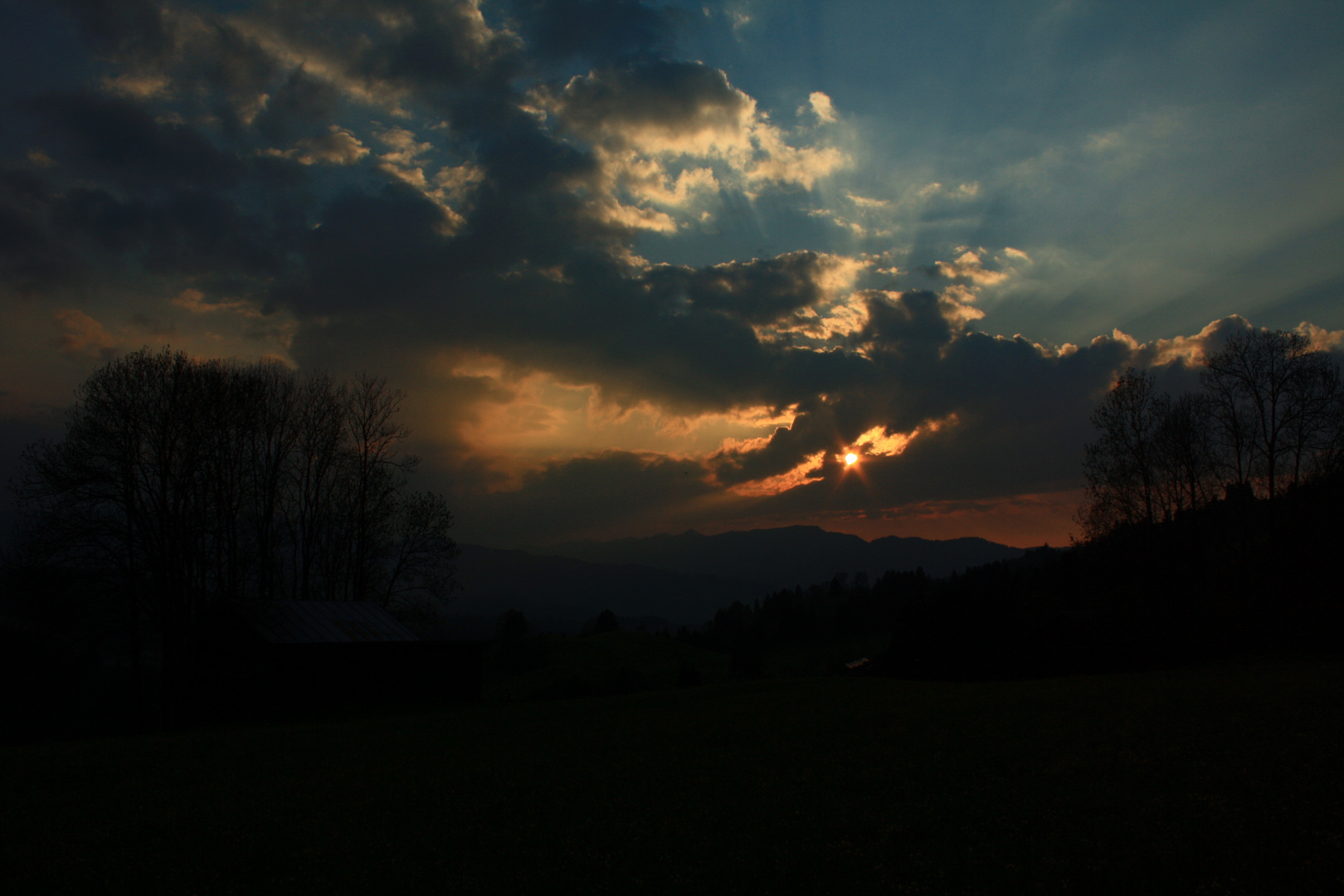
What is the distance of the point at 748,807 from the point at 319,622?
33.6 meters

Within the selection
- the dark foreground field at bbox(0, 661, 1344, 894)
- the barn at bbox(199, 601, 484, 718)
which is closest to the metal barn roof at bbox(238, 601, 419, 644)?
the barn at bbox(199, 601, 484, 718)

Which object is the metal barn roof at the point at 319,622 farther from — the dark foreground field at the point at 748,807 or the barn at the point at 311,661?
the dark foreground field at the point at 748,807

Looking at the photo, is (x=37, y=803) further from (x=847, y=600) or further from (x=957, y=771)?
(x=847, y=600)

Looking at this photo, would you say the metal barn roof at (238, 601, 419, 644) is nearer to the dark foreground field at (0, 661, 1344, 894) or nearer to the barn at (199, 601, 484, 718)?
the barn at (199, 601, 484, 718)

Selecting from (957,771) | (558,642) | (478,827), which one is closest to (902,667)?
(558,642)

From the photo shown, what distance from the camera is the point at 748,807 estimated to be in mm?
13391

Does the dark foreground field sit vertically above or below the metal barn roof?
below

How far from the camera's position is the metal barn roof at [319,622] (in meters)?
36.5

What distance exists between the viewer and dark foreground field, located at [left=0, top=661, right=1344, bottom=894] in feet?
31.7

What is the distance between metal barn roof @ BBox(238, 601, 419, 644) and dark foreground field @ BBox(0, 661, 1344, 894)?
40.0 feet

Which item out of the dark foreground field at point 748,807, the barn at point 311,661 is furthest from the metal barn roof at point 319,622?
the dark foreground field at point 748,807

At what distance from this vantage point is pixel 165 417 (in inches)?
1494

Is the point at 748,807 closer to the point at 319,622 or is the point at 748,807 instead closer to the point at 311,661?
the point at 311,661

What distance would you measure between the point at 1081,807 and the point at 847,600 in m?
139
